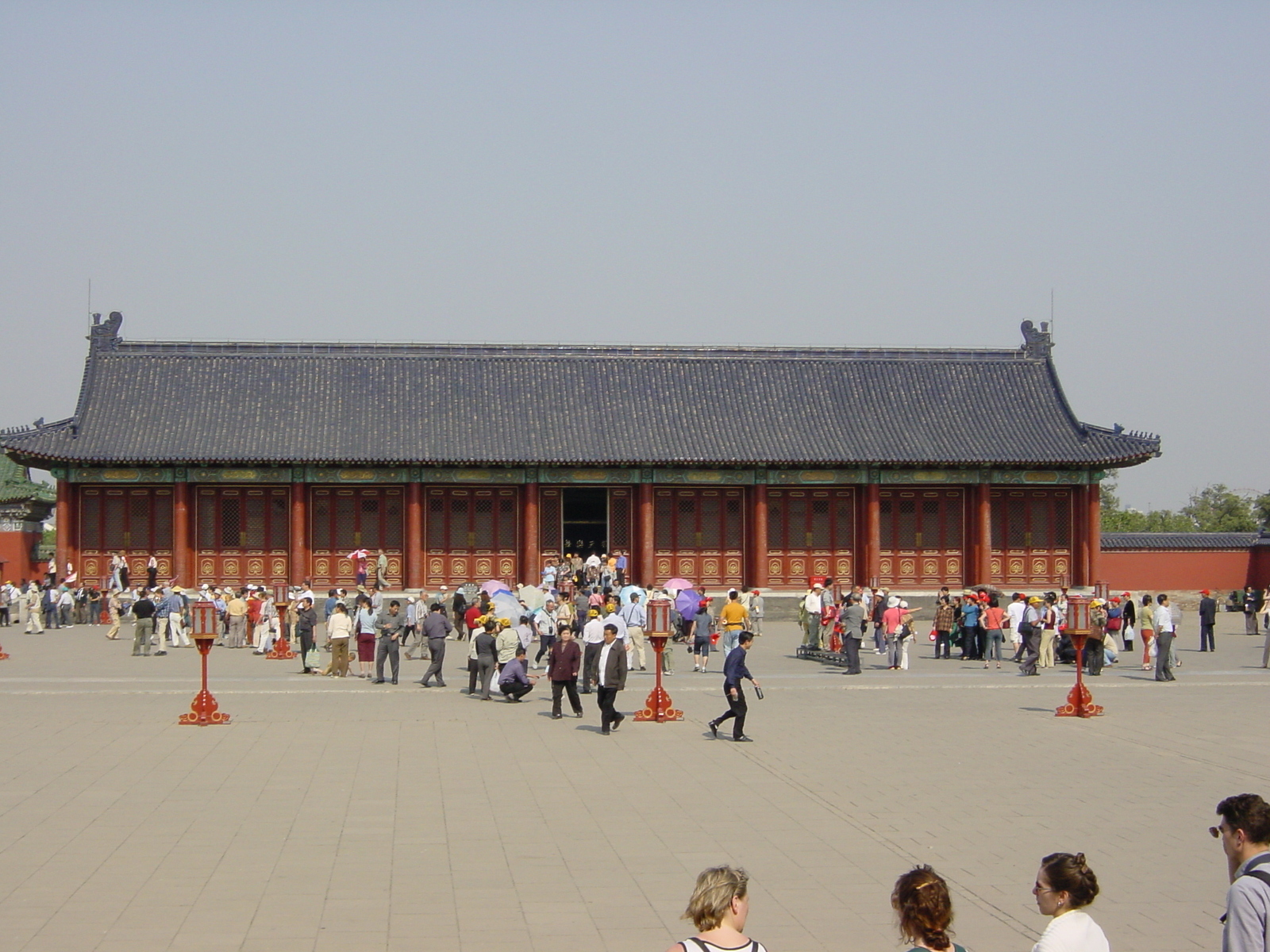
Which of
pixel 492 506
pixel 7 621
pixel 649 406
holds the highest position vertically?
pixel 649 406

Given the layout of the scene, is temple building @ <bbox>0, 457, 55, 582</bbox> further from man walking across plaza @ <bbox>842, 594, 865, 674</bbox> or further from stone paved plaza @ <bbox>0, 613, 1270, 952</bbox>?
man walking across plaza @ <bbox>842, 594, 865, 674</bbox>

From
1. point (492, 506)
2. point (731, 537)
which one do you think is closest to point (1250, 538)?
point (731, 537)

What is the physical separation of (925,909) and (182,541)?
4268 centimetres

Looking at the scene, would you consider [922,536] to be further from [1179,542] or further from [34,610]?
[34,610]

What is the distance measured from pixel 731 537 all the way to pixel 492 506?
26.2 feet

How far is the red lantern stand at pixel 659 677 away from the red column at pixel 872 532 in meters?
26.8

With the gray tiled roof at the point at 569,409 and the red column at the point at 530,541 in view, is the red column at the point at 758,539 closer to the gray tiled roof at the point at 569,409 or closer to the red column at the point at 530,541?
the gray tiled roof at the point at 569,409

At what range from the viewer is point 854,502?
48375 mm

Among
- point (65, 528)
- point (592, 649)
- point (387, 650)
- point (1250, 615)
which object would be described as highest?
point (65, 528)

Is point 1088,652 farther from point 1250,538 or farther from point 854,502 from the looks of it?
point 1250,538

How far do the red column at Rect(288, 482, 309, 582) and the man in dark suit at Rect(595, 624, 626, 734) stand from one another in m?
28.1

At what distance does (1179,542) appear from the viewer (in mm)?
51406

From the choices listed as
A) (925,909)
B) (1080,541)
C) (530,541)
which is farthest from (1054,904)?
(1080,541)

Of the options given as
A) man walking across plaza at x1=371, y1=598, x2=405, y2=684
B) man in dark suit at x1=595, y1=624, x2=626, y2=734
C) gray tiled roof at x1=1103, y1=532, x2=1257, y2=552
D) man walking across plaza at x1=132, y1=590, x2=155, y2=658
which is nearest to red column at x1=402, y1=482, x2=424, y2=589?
man walking across plaza at x1=132, y1=590, x2=155, y2=658
